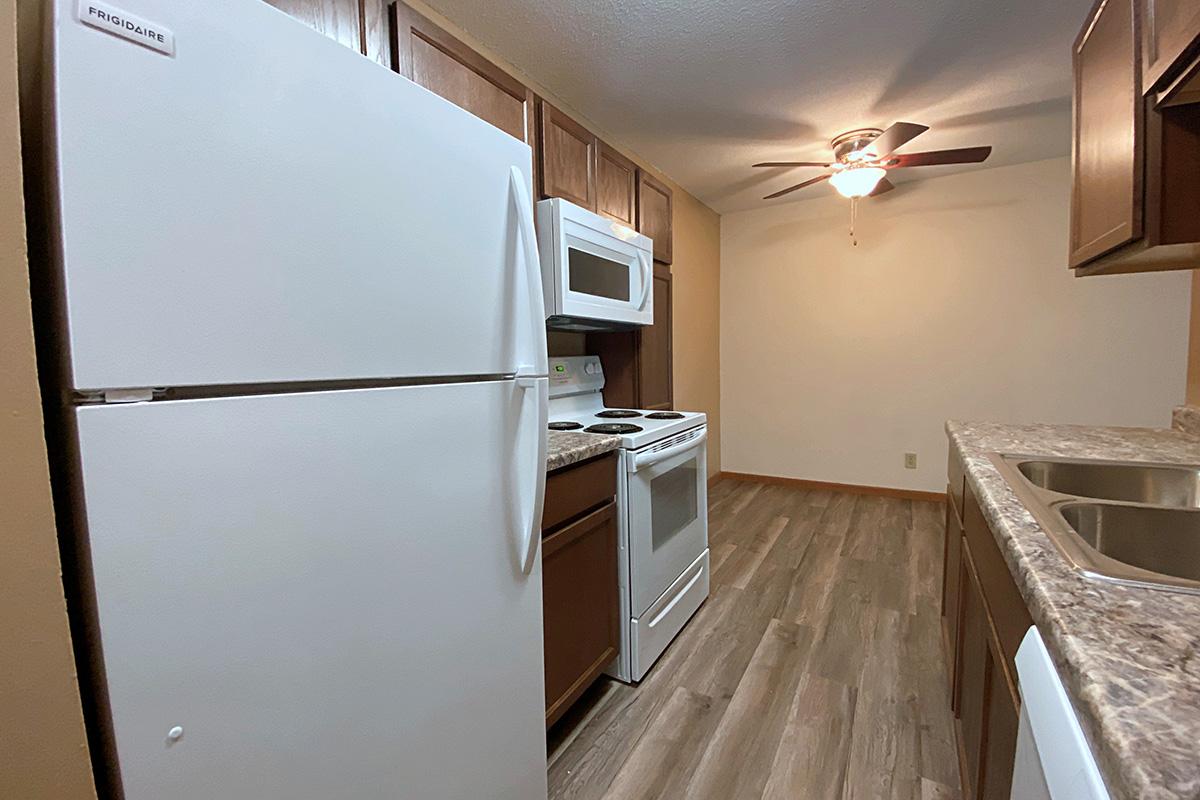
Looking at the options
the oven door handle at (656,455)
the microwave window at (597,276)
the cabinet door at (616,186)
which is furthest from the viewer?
the cabinet door at (616,186)

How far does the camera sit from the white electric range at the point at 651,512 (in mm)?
1751

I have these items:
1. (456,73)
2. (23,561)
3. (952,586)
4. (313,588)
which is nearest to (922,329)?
(952,586)

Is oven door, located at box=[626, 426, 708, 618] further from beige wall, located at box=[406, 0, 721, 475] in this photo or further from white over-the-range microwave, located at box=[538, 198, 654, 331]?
beige wall, located at box=[406, 0, 721, 475]

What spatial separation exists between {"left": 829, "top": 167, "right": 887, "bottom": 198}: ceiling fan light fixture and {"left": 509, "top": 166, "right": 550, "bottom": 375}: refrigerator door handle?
2543mm

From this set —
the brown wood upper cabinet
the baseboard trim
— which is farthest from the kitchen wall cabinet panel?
the baseboard trim

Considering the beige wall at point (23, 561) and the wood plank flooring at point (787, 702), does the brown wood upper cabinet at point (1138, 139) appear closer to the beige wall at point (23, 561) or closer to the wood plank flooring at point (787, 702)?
the wood plank flooring at point (787, 702)

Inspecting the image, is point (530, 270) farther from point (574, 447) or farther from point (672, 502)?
point (672, 502)

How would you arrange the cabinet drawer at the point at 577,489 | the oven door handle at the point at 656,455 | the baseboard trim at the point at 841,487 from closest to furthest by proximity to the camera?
1. the cabinet drawer at the point at 577,489
2. the oven door handle at the point at 656,455
3. the baseboard trim at the point at 841,487

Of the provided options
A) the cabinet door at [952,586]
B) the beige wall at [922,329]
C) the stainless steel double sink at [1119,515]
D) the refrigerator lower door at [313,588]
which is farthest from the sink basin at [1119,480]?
the beige wall at [922,329]

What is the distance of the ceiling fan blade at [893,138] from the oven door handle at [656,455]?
1.71 m

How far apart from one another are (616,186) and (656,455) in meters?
1.32

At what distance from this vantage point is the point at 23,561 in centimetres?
50

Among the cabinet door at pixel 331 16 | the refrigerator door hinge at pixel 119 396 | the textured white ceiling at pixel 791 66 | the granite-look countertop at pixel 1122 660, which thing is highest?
the textured white ceiling at pixel 791 66

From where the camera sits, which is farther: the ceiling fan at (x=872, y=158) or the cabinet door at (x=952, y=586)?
the ceiling fan at (x=872, y=158)
